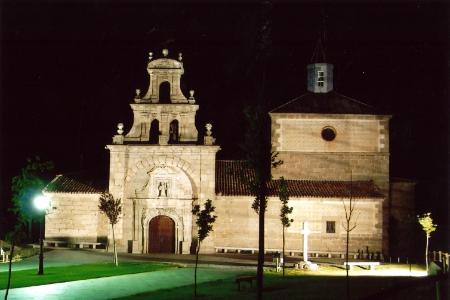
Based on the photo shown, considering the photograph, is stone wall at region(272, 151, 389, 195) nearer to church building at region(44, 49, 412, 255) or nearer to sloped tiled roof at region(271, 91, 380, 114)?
church building at region(44, 49, 412, 255)

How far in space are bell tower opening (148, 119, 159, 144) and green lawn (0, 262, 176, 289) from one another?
33.3 feet

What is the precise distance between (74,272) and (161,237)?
11411mm

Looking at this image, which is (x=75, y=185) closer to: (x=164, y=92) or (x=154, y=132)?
(x=154, y=132)

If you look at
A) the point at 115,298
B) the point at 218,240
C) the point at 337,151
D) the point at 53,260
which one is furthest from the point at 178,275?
the point at 337,151

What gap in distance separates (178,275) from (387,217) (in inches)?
721

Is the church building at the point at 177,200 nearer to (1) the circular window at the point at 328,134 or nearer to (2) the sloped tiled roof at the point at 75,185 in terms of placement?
(2) the sloped tiled roof at the point at 75,185

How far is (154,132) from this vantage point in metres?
36.4

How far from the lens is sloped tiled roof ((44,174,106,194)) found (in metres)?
36.3

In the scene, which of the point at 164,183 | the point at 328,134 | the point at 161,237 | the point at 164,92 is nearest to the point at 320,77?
the point at 328,134

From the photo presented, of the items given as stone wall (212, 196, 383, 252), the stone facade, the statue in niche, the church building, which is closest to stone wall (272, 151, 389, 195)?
the church building

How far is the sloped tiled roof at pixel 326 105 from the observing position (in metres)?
37.7

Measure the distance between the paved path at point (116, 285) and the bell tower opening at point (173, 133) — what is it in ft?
38.5

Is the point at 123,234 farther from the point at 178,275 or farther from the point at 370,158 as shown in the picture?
the point at 370,158

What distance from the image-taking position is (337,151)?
37.5m
